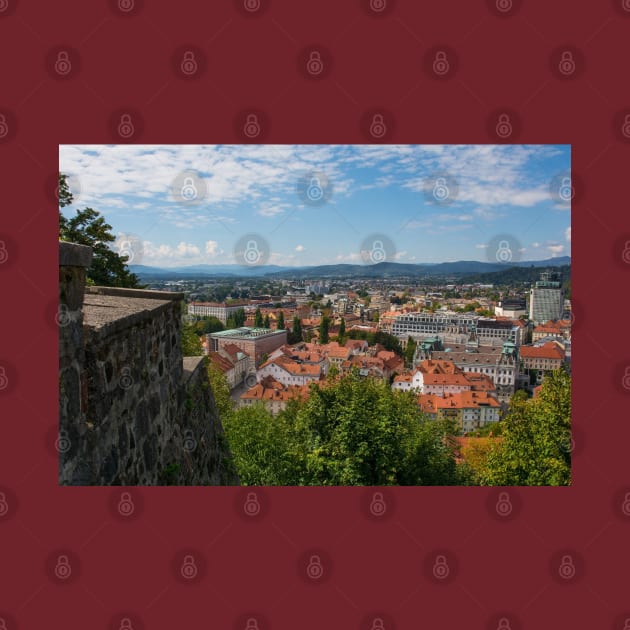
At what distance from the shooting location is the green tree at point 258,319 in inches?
511

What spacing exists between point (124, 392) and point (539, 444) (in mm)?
8435

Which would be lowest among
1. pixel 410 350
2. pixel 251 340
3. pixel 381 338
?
pixel 410 350

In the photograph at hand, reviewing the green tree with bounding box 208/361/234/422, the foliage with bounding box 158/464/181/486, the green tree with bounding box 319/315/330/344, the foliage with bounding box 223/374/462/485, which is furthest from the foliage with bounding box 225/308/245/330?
the foliage with bounding box 158/464/181/486

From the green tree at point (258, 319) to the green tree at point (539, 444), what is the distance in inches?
274

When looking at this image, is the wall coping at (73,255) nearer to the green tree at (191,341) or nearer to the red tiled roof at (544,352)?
the green tree at (191,341)

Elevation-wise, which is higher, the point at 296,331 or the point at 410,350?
the point at 296,331

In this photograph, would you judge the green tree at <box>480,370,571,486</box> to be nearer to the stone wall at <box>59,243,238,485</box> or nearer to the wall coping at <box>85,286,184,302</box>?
the stone wall at <box>59,243,238,485</box>

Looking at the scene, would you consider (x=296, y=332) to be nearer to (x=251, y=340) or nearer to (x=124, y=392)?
(x=251, y=340)

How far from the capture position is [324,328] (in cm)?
2097

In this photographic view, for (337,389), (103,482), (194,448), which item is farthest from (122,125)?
(337,389)

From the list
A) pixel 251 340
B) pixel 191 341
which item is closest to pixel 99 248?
pixel 191 341

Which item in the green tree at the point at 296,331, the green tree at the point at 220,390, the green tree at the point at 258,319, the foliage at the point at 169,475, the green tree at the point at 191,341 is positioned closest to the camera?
the foliage at the point at 169,475

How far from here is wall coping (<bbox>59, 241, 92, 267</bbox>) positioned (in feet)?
7.80

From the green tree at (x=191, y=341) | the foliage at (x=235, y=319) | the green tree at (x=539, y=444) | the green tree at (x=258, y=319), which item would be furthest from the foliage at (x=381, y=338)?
the green tree at (x=539, y=444)
